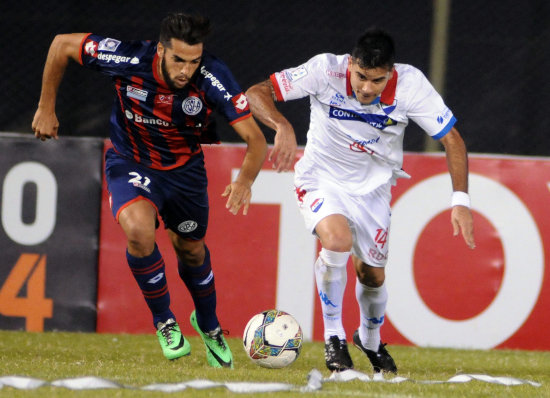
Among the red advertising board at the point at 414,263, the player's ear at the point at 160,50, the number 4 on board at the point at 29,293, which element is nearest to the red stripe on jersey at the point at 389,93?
the player's ear at the point at 160,50

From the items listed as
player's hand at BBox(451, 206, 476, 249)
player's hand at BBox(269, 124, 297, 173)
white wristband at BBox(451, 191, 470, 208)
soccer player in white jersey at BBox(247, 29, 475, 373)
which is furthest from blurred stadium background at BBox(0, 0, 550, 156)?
player's hand at BBox(269, 124, 297, 173)

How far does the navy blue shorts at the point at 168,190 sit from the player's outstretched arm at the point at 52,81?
1.30ft

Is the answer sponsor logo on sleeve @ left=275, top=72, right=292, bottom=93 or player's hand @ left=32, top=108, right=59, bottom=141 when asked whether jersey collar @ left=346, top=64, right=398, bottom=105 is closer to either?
sponsor logo on sleeve @ left=275, top=72, right=292, bottom=93

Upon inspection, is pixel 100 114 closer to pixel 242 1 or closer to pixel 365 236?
pixel 242 1

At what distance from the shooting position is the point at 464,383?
5320 millimetres

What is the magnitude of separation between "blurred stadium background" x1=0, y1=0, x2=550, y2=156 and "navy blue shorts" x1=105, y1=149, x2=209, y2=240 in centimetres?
244

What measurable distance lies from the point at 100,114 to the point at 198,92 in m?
2.91

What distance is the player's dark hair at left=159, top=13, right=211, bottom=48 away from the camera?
5.33 metres

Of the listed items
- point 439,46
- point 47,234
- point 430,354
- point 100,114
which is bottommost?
point 430,354

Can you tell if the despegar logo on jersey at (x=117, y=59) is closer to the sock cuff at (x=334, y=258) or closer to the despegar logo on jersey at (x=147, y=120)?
the despegar logo on jersey at (x=147, y=120)

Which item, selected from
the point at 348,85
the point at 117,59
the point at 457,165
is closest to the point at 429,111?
the point at 457,165

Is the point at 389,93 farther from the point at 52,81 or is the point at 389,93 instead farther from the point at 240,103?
the point at 52,81

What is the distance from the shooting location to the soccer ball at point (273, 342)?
5.71 meters

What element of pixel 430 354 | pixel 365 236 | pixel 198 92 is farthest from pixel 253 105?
pixel 430 354
